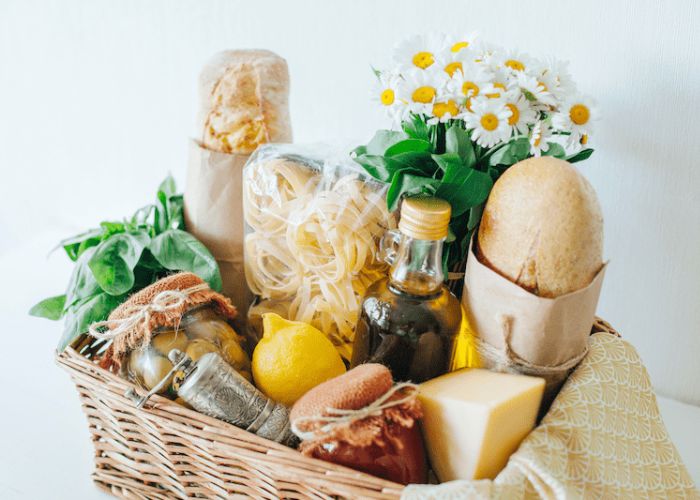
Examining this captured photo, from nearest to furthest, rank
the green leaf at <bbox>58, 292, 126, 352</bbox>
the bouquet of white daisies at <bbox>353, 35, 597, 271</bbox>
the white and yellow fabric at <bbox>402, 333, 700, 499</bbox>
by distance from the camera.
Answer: the white and yellow fabric at <bbox>402, 333, 700, 499</bbox> < the bouquet of white daisies at <bbox>353, 35, 597, 271</bbox> < the green leaf at <bbox>58, 292, 126, 352</bbox>

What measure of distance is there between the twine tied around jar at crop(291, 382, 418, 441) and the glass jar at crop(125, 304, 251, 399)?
0.16 meters

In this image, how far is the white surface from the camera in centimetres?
70

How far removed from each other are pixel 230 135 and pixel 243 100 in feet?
0.17

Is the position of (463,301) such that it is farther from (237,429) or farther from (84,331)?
(84,331)

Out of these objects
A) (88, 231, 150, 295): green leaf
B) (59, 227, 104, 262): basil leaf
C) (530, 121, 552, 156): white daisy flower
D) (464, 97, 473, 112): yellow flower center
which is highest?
(464, 97, 473, 112): yellow flower center

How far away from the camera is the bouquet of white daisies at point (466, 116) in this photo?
0.61m

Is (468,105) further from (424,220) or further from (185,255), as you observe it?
(185,255)

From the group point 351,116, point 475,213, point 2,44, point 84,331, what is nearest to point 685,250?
point 475,213

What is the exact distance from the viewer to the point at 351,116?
992 mm

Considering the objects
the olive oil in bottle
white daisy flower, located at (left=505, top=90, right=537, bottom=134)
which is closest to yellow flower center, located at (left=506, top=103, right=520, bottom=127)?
white daisy flower, located at (left=505, top=90, right=537, bottom=134)

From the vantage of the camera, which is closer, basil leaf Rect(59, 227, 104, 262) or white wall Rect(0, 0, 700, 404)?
white wall Rect(0, 0, 700, 404)

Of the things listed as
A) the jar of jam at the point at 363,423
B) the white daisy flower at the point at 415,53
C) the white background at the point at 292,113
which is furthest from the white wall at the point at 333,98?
the jar of jam at the point at 363,423

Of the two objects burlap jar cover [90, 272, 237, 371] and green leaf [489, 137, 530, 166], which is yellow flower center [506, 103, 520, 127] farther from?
burlap jar cover [90, 272, 237, 371]

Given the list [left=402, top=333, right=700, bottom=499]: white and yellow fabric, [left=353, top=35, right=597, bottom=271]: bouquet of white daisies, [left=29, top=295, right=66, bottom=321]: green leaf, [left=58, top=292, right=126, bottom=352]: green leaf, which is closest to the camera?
[left=402, top=333, right=700, bottom=499]: white and yellow fabric
